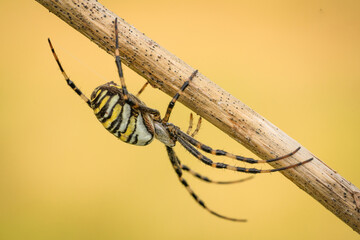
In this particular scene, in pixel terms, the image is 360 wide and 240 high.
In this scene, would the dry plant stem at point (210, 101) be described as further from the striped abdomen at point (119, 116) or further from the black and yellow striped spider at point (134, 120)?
the striped abdomen at point (119, 116)

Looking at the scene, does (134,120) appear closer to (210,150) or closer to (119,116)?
(119,116)

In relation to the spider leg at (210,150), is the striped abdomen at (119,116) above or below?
below

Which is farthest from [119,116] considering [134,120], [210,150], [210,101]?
[210,150]

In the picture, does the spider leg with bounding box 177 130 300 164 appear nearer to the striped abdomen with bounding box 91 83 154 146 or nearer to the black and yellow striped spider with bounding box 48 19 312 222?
the black and yellow striped spider with bounding box 48 19 312 222

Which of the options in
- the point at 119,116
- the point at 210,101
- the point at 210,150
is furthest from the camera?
the point at 210,150

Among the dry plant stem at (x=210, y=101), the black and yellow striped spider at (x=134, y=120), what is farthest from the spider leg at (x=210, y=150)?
the dry plant stem at (x=210, y=101)

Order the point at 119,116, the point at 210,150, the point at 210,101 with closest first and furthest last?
the point at 210,101 → the point at 119,116 → the point at 210,150

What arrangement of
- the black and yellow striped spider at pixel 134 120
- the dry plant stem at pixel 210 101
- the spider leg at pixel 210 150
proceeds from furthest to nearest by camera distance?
1. the spider leg at pixel 210 150
2. the black and yellow striped spider at pixel 134 120
3. the dry plant stem at pixel 210 101
